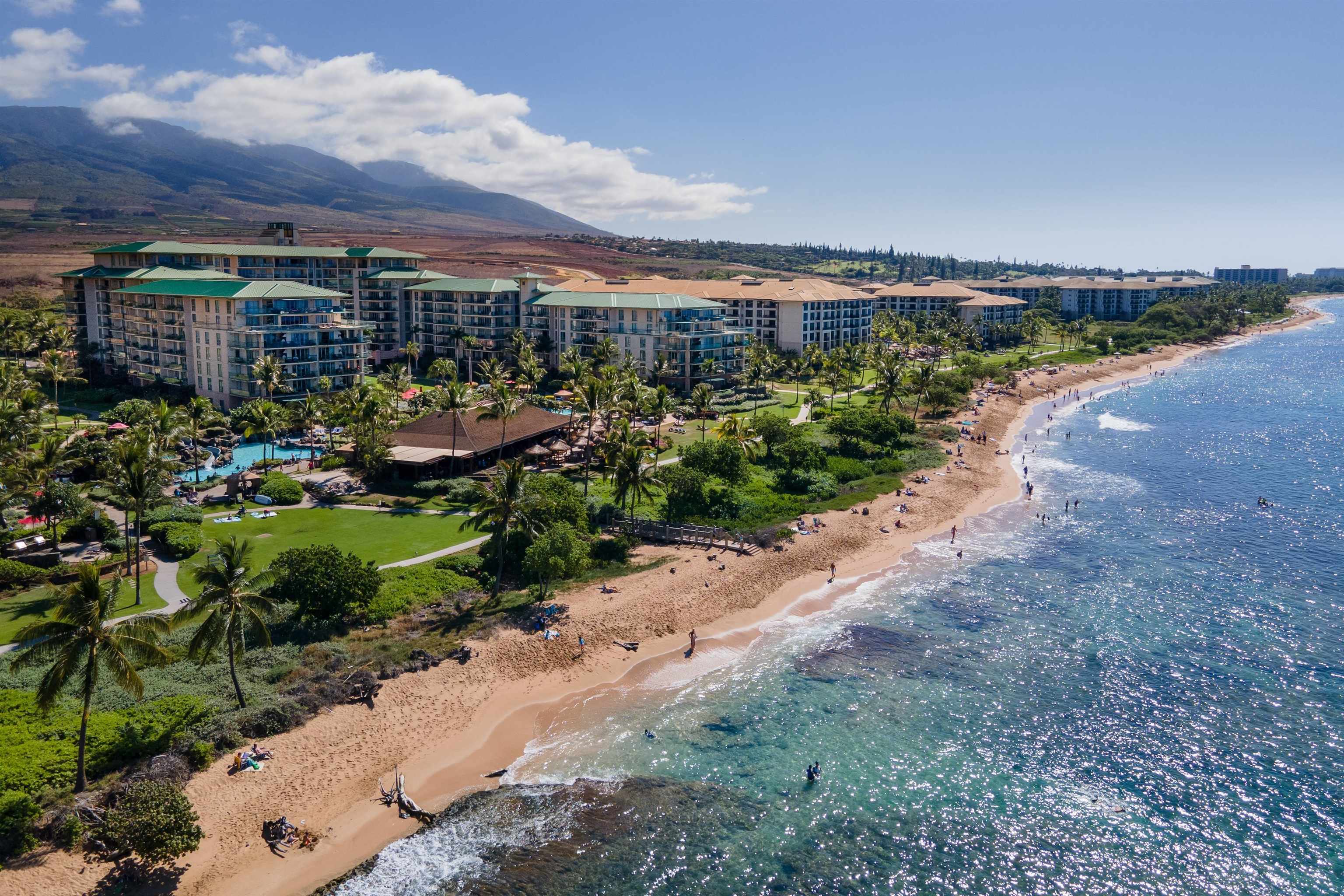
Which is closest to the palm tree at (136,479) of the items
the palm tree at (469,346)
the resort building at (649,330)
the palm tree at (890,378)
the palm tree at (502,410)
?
the palm tree at (502,410)

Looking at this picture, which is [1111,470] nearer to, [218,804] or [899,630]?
[899,630]

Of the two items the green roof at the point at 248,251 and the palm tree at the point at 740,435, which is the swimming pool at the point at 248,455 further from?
the green roof at the point at 248,251

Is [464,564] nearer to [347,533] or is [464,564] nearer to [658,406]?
[347,533]

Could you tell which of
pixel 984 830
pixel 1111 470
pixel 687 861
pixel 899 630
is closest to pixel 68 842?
pixel 687 861

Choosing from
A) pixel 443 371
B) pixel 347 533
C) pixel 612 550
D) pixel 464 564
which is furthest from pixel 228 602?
pixel 443 371

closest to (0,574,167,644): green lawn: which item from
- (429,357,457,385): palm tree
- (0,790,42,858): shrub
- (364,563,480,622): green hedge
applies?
(364,563,480,622): green hedge

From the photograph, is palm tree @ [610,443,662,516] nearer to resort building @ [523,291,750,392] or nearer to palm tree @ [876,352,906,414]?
palm tree @ [876,352,906,414]

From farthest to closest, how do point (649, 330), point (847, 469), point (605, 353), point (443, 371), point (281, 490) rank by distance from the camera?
point (649, 330), point (443, 371), point (605, 353), point (847, 469), point (281, 490)
